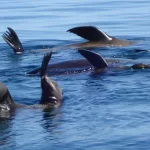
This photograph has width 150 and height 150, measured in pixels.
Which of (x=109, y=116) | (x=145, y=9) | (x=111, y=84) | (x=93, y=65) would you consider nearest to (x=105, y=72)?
(x=93, y=65)

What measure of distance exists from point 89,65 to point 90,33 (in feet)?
6.10

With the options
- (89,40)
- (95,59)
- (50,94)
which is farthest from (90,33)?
(50,94)

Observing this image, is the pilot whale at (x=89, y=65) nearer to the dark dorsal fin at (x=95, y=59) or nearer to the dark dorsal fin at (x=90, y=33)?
the dark dorsal fin at (x=95, y=59)

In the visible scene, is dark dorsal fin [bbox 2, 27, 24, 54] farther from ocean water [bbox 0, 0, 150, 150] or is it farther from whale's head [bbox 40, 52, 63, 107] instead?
whale's head [bbox 40, 52, 63, 107]

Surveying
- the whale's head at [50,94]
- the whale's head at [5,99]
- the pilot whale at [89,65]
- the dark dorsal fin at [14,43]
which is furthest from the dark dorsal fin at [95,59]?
the whale's head at [5,99]

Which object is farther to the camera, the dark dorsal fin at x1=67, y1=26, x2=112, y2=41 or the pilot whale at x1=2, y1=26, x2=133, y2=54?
the pilot whale at x1=2, y1=26, x2=133, y2=54

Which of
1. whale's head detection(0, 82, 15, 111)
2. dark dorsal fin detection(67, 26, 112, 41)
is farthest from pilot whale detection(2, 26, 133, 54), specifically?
whale's head detection(0, 82, 15, 111)

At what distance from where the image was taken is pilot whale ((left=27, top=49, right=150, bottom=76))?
1203 centimetres

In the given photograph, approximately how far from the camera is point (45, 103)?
371 inches

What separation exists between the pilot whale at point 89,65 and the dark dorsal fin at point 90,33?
4.46ft

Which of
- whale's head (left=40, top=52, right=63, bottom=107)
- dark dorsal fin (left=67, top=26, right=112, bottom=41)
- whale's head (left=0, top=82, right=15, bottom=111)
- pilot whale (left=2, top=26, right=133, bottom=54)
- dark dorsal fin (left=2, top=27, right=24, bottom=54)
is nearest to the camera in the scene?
whale's head (left=0, top=82, right=15, bottom=111)

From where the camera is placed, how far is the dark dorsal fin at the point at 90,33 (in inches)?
547

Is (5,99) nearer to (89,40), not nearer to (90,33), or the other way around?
(90,33)

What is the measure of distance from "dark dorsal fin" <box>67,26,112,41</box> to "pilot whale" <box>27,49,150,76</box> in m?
1.36
